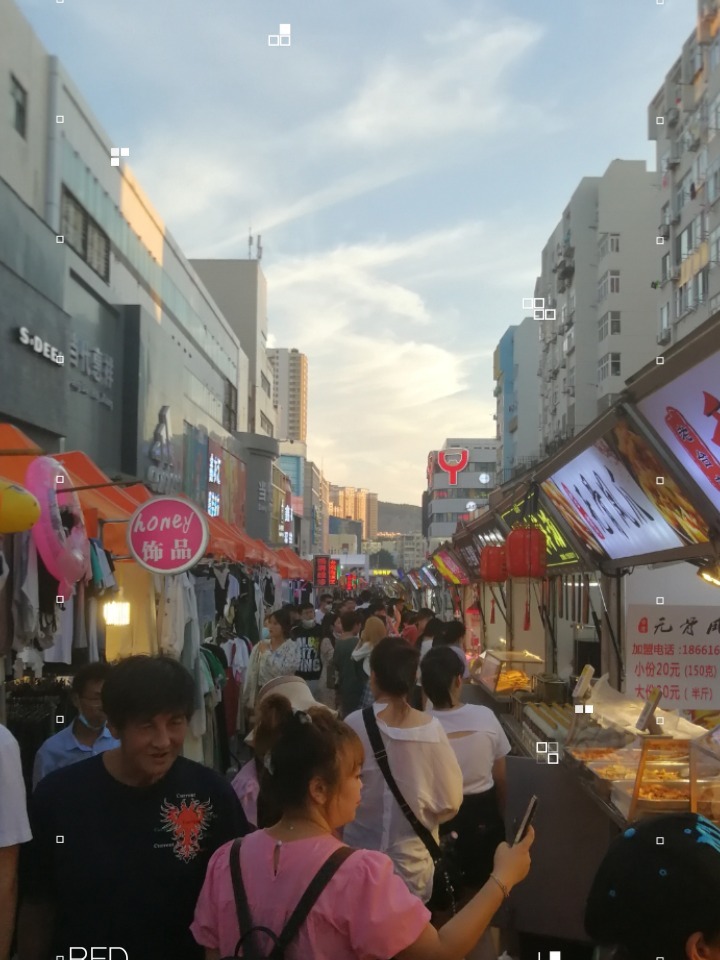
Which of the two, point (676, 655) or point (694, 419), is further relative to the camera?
point (676, 655)

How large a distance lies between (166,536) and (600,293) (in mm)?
44137

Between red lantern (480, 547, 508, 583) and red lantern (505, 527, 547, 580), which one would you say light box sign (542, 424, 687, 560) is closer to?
red lantern (505, 527, 547, 580)

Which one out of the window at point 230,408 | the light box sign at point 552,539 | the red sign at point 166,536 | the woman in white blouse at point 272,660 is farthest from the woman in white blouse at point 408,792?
the window at point 230,408

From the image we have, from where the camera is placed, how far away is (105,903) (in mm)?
2668

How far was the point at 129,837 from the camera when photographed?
2707mm

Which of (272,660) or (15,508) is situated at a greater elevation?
(15,508)

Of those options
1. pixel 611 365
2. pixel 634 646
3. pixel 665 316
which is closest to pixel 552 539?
pixel 634 646

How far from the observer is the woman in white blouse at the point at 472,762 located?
16.2 feet

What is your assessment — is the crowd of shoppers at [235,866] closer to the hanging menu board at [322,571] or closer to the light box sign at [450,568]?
the light box sign at [450,568]

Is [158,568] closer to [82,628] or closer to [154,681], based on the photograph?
[82,628]

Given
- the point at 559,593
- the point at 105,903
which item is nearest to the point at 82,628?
the point at 105,903

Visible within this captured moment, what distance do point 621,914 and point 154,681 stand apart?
1.60m

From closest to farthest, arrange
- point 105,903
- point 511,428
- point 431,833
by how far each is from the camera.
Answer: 1. point 105,903
2. point 431,833
3. point 511,428

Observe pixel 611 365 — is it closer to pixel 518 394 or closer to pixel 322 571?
pixel 322 571
